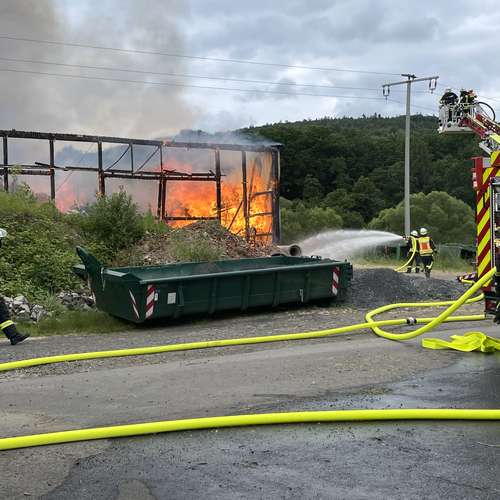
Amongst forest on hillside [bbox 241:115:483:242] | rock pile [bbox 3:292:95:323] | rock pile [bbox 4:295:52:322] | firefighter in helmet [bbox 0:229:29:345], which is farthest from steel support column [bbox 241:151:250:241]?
forest on hillside [bbox 241:115:483:242]

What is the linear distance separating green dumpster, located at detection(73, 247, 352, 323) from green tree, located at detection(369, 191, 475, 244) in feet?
166

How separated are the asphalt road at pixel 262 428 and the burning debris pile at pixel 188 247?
5.75m

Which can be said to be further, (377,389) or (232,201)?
(232,201)

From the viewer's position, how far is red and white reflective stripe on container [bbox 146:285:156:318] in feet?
32.5

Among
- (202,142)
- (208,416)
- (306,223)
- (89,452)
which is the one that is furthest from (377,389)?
(306,223)

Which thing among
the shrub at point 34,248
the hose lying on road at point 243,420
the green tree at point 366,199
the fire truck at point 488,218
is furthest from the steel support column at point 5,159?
the green tree at point 366,199

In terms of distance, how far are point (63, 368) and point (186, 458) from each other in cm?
331

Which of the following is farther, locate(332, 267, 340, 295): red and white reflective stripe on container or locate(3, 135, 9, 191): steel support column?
locate(3, 135, 9, 191): steel support column

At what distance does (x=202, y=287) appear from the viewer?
1047 centimetres

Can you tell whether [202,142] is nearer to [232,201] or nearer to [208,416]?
[232,201]

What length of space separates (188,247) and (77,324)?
13.7 ft

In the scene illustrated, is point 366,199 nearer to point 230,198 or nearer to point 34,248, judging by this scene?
point 230,198

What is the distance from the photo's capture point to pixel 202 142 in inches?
811

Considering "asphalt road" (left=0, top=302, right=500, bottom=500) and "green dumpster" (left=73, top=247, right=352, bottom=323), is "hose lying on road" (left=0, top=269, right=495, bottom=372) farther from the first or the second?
"green dumpster" (left=73, top=247, right=352, bottom=323)
